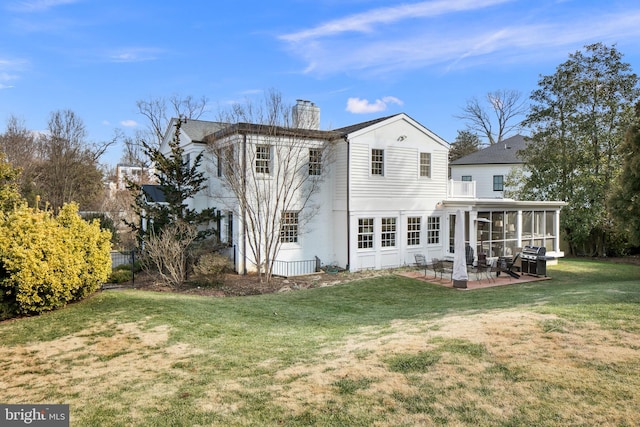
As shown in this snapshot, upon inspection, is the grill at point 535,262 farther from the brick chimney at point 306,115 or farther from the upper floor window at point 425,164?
the brick chimney at point 306,115

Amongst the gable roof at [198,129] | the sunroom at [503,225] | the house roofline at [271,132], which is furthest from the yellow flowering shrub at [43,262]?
the sunroom at [503,225]

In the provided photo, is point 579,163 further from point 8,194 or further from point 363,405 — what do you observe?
point 8,194

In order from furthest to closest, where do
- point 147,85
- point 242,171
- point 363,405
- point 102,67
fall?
point 147,85
point 102,67
point 242,171
point 363,405

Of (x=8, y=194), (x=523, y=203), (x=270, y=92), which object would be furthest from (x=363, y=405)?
(x=523, y=203)

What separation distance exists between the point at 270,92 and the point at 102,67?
39.3ft

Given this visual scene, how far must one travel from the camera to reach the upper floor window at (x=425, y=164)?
66.5 feet

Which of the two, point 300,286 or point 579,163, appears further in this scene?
point 579,163

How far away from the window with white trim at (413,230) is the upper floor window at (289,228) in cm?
560

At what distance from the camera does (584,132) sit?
23.3 meters

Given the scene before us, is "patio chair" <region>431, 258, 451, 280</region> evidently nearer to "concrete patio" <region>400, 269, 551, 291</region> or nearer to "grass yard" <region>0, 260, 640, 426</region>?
"concrete patio" <region>400, 269, 551, 291</region>

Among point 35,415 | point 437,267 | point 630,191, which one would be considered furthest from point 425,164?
point 35,415

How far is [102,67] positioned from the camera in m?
22.4

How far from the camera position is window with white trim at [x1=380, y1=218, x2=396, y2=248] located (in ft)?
62.2

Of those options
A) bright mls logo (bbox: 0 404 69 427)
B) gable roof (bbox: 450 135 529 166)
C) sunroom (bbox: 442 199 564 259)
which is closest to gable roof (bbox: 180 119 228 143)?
sunroom (bbox: 442 199 564 259)
